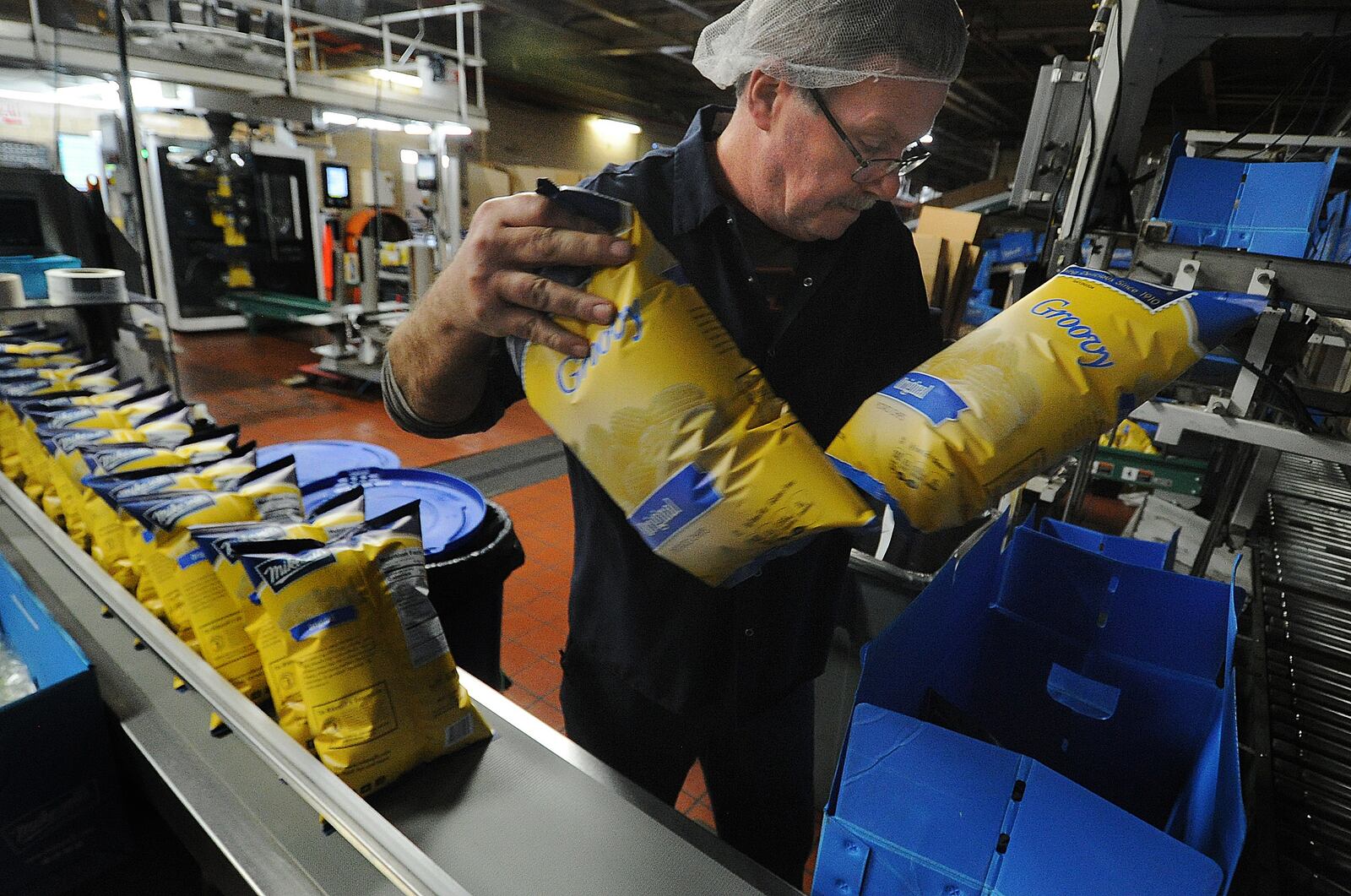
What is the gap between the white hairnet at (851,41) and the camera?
0.82 metres

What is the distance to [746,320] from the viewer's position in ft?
3.22

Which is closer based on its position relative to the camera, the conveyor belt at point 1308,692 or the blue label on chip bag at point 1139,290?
the blue label on chip bag at point 1139,290

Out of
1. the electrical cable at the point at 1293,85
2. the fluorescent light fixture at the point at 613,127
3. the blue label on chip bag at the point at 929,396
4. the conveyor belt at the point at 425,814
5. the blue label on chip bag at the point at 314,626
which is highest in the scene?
the fluorescent light fixture at the point at 613,127

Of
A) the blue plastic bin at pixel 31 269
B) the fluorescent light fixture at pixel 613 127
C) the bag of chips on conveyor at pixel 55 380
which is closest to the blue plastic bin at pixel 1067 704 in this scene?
the bag of chips on conveyor at pixel 55 380

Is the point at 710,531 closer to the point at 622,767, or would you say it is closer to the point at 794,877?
the point at 622,767

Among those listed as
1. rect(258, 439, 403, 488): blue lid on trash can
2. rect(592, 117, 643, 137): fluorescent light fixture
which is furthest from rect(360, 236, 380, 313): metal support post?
rect(592, 117, 643, 137): fluorescent light fixture

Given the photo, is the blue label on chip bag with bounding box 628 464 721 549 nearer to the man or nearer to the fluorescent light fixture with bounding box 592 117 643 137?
the man

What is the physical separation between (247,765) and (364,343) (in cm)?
545

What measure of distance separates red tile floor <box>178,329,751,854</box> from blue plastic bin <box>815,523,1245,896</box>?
2.71ft

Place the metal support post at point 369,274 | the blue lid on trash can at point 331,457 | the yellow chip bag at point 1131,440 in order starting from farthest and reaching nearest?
the metal support post at point 369,274
the yellow chip bag at point 1131,440
the blue lid on trash can at point 331,457

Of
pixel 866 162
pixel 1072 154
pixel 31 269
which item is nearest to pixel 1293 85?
pixel 1072 154

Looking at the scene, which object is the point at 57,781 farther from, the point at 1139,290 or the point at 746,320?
the point at 1139,290

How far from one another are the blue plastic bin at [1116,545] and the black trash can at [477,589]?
109 cm

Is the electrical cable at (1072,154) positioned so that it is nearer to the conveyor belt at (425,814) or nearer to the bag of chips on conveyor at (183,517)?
the conveyor belt at (425,814)
